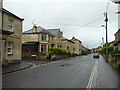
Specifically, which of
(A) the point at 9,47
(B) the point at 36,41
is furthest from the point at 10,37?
(B) the point at 36,41

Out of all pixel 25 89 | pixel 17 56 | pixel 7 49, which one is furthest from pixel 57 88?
pixel 17 56

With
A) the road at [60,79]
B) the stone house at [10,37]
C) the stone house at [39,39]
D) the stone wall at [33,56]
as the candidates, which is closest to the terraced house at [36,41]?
the stone house at [39,39]

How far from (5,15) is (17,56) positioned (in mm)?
6227

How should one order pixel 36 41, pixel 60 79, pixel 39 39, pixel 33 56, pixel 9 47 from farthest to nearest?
pixel 36 41, pixel 39 39, pixel 33 56, pixel 9 47, pixel 60 79

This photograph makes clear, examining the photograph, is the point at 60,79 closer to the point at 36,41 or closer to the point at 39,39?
the point at 39,39

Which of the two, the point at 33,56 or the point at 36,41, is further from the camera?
the point at 36,41

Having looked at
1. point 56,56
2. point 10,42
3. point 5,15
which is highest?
point 5,15

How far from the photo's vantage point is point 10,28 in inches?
832

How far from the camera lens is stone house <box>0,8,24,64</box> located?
1916 centimetres

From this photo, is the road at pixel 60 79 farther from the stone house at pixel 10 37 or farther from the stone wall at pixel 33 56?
the stone wall at pixel 33 56

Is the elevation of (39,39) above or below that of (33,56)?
above

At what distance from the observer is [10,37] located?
68.4 feet

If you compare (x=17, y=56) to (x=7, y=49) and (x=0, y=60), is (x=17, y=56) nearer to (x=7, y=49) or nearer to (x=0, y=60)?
(x=7, y=49)

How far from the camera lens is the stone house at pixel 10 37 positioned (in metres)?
19.2
